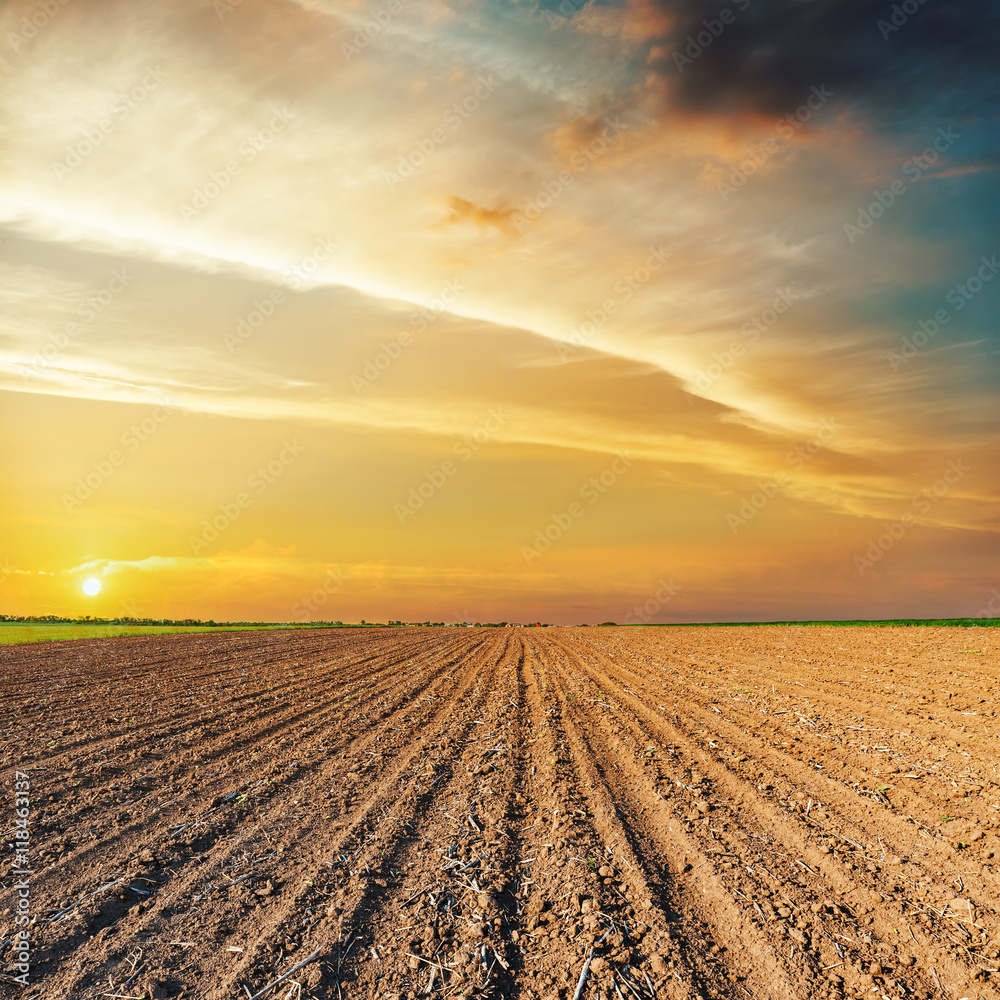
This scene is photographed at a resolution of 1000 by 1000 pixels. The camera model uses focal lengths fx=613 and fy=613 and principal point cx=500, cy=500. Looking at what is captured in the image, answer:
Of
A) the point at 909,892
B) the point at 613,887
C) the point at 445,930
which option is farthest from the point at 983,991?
the point at 445,930

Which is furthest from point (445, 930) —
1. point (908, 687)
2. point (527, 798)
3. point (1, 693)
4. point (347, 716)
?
point (1, 693)

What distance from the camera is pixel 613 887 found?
6426 mm

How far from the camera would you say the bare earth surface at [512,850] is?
206 inches

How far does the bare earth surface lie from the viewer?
5223 millimetres

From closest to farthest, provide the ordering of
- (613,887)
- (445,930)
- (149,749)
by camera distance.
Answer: (445,930) < (613,887) < (149,749)

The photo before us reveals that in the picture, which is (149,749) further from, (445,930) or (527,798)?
(445,930)

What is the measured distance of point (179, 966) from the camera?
5195mm

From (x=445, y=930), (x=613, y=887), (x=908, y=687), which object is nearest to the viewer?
(x=445, y=930)

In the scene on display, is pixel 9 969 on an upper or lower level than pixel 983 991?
upper

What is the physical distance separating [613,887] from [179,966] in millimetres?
4094

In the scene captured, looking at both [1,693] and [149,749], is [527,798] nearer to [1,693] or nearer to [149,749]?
[149,749]

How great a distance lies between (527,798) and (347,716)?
7.44 meters

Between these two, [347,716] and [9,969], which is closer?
[9,969]

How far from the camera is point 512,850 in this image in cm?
735
